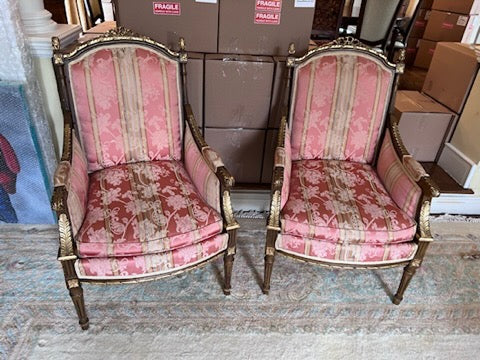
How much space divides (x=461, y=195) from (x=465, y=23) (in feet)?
8.40

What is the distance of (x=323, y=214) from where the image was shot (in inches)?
59.6

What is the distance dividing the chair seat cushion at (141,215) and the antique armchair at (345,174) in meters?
0.30

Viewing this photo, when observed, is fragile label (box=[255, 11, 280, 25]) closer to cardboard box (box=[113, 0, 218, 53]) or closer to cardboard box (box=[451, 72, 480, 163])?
cardboard box (box=[113, 0, 218, 53])

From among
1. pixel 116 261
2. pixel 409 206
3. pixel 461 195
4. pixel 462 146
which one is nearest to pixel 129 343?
pixel 116 261

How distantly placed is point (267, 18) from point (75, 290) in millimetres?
1367

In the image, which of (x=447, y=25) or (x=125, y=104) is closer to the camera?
(x=125, y=104)

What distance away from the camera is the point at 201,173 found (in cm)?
158

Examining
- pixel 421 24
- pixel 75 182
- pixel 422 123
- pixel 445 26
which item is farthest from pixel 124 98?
pixel 421 24

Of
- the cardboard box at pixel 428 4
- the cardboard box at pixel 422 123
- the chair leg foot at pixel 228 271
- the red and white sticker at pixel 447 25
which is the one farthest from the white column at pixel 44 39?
the cardboard box at pixel 428 4

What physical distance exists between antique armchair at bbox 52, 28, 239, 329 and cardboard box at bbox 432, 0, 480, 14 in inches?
137

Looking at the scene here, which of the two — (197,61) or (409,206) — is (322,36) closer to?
(197,61)

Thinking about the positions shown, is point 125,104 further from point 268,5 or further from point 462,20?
point 462,20

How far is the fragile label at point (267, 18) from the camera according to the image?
1741 mm

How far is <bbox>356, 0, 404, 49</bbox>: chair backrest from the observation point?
9.37 ft
